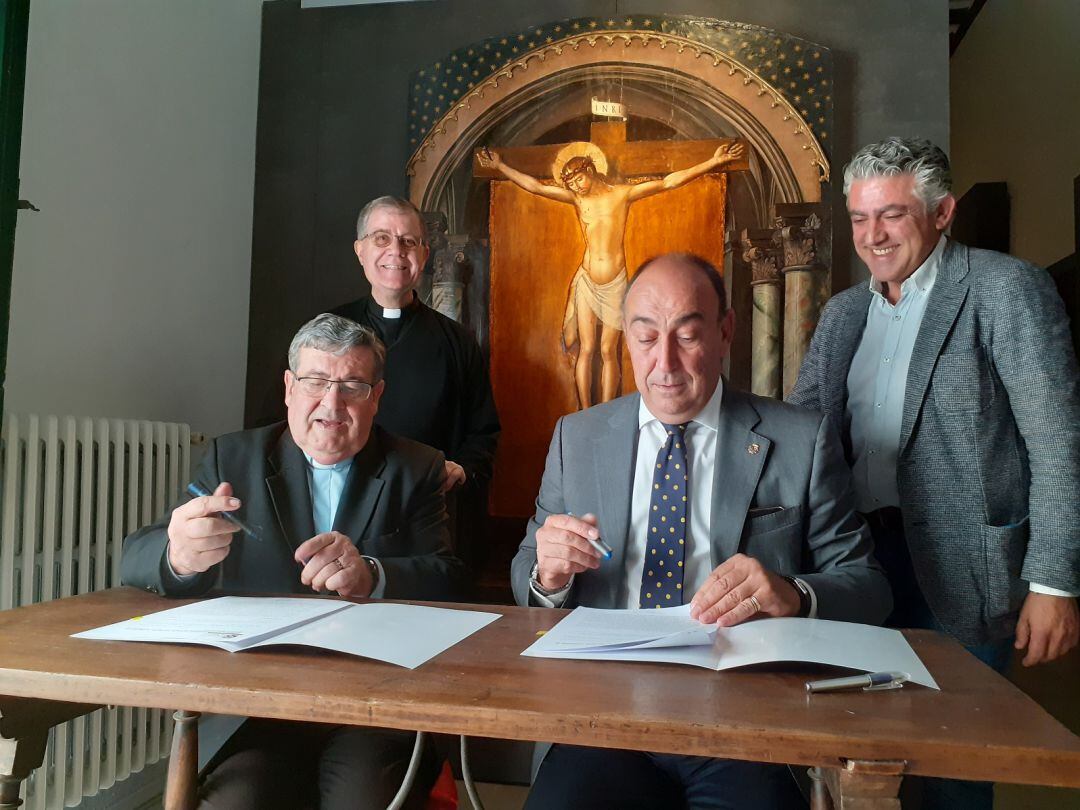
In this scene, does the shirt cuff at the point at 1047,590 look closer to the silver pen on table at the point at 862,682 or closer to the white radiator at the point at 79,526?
the silver pen on table at the point at 862,682

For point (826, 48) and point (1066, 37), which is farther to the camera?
point (1066, 37)

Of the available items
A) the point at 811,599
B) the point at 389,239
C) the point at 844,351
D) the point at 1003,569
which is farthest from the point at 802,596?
the point at 389,239

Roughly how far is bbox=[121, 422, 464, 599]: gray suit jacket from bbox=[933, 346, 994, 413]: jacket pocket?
134 centimetres

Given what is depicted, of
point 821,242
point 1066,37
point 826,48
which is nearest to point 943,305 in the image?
point 821,242

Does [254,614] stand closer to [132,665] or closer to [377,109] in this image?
[132,665]

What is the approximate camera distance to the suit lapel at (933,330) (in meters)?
2.23

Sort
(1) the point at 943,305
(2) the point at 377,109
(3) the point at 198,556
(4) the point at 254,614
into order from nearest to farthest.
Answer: (4) the point at 254,614 → (3) the point at 198,556 → (1) the point at 943,305 → (2) the point at 377,109

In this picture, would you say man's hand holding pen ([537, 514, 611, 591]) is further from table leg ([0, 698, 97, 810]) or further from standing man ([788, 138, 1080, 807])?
standing man ([788, 138, 1080, 807])

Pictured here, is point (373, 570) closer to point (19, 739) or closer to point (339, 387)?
A: point (339, 387)

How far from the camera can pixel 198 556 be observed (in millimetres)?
1685

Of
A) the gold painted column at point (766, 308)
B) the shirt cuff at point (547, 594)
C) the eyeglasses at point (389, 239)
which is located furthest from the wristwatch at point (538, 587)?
the gold painted column at point (766, 308)

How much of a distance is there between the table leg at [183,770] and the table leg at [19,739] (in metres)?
0.21

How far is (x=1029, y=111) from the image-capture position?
5785mm

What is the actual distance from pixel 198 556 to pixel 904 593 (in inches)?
71.6
